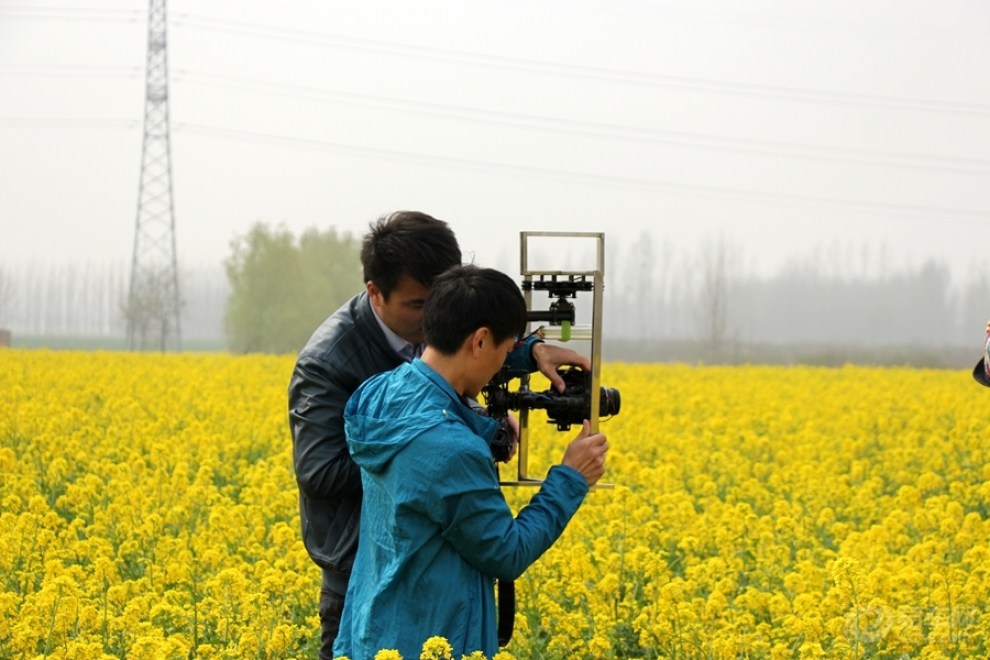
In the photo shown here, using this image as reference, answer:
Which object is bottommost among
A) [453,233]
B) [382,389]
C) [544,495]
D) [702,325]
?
[702,325]

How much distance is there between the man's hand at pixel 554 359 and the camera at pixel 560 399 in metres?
0.02

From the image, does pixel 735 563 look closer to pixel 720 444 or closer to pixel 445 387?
pixel 445 387

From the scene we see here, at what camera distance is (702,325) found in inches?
2072

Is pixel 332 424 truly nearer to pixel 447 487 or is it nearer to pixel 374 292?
pixel 374 292

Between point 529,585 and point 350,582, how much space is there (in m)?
2.56

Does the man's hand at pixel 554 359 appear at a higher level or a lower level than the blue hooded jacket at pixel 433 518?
higher

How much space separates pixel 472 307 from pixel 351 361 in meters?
0.70

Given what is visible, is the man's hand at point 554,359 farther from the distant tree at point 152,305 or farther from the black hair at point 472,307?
the distant tree at point 152,305

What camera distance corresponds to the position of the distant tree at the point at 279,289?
51969 mm

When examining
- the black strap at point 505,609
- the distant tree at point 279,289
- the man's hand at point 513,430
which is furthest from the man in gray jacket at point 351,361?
the distant tree at point 279,289

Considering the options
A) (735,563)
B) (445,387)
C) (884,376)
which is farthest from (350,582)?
(884,376)

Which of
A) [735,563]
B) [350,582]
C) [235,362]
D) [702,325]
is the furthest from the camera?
[702,325]

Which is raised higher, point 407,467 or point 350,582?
point 407,467

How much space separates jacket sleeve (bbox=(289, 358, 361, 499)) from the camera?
3361 millimetres
